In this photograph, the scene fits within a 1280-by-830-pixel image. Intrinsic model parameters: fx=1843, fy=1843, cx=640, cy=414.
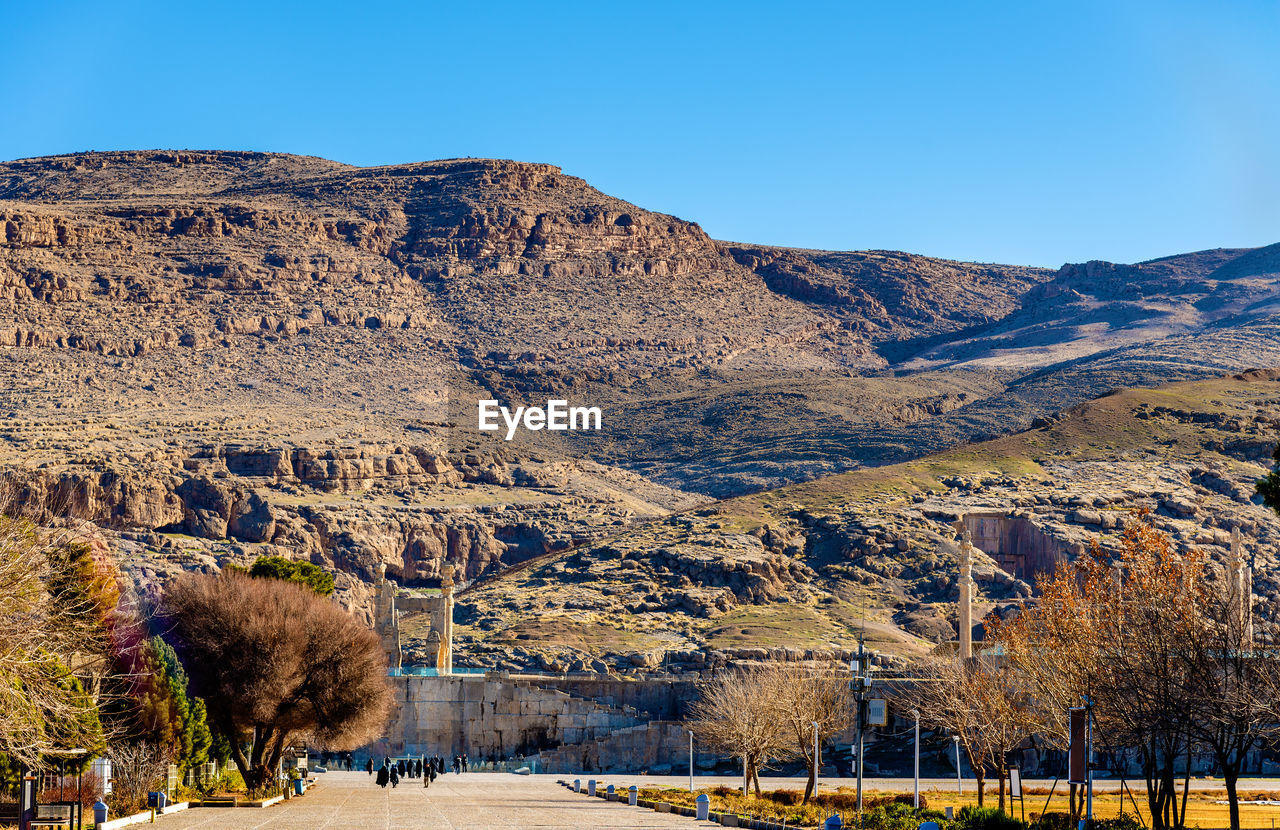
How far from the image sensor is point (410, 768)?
2559 inches

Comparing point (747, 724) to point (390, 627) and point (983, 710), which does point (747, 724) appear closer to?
point (983, 710)

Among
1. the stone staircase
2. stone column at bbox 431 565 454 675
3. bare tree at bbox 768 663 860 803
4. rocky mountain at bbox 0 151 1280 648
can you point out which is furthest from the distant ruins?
rocky mountain at bbox 0 151 1280 648

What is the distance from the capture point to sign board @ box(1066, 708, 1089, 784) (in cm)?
3116

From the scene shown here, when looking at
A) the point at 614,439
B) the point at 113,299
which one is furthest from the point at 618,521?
the point at 113,299

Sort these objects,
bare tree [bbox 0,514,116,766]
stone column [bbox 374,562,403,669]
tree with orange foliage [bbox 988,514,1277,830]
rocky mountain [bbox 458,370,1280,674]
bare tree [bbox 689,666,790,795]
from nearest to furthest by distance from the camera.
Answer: bare tree [bbox 0,514,116,766]
tree with orange foliage [bbox 988,514,1277,830]
bare tree [bbox 689,666,790,795]
stone column [bbox 374,562,403,669]
rocky mountain [bbox 458,370,1280,674]

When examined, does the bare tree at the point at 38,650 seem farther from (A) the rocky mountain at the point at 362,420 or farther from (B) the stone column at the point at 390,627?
(A) the rocky mountain at the point at 362,420

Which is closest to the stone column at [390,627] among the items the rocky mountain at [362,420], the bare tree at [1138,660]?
the rocky mountain at [362,420]

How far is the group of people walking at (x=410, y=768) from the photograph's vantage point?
56281mm

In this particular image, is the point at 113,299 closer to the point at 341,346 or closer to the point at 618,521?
the point at 341,346

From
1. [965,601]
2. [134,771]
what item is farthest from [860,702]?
[965,601]

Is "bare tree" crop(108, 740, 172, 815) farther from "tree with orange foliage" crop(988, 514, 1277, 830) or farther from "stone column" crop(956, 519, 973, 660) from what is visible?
"stone column" crop(956, 519, 973, 660)

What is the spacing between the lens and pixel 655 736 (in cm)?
7156

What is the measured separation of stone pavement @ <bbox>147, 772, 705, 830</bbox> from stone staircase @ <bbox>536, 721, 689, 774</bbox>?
1426 centimetres

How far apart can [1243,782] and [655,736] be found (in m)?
23.5
